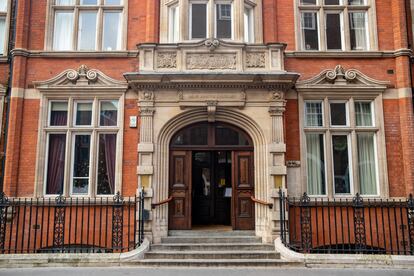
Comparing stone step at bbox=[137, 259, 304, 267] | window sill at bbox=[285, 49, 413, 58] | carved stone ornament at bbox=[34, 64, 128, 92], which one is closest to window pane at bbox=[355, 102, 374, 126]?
window sill at bbox=[285, 49, 413, 58]

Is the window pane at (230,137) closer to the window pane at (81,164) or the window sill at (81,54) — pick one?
the window sill at (81,54)

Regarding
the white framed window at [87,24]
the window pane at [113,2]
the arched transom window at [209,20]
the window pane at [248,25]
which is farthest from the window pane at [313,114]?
the window pane at [113,2]

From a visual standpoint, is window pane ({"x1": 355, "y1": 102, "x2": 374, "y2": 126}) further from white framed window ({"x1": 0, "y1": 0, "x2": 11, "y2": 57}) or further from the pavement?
white framed window ({"x1": 0, "y1": 0, "x2": 11, "y2": 57})

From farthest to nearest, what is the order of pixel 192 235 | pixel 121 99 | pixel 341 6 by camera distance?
pixel 341 6
pixel 121 99
pixel 192 235

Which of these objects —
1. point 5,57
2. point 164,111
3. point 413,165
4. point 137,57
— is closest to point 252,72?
point 164,111

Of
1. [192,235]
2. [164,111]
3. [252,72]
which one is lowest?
[192,235]

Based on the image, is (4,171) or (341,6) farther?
(341,6)

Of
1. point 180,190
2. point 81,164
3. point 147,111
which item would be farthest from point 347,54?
point 81,164

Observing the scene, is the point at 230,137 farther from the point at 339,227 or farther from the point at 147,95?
Result: the point at 339,227

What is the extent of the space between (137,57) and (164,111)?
72.4 inches

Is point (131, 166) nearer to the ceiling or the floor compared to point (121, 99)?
nearer to the floor

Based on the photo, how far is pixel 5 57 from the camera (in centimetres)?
1047

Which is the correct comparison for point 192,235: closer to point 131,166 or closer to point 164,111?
point 131,166

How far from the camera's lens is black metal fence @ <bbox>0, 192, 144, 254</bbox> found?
29.5ft
